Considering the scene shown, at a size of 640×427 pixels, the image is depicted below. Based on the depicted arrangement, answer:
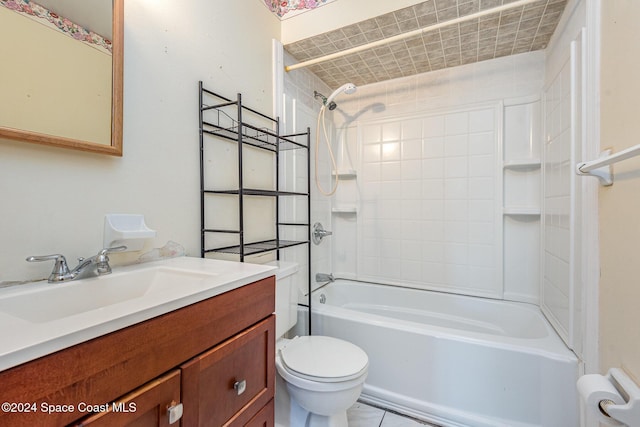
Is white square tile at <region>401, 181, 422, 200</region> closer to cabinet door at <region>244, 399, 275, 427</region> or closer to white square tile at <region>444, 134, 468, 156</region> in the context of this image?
white square tile at <region>444, 134, 468, 156</region>

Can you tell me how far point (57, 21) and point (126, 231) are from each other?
0.65m

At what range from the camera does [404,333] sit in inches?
57.5

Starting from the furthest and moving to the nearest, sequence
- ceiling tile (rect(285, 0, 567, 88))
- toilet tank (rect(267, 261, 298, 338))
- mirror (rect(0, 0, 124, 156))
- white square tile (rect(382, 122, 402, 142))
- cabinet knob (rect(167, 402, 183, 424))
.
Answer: white square tile (rect(382, 122, 402, 142))
ceiling tile (rect(285, 0, 567, 88))
toilet tank (rect(267, 261, 298, 338))
mirror (rect(0, 0, 124, 156))
cabinet knob (rect(167, 402, 183, 424))

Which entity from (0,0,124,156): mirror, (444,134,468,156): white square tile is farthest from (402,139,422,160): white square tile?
(0,0,124,156): mirror

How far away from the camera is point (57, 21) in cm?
81

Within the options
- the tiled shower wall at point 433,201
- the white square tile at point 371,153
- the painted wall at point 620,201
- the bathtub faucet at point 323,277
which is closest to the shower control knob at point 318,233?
the bathtub faucet at point 323,277

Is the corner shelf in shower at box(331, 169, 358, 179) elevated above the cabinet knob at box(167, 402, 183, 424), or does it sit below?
above

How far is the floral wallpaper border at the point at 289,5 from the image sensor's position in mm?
1660

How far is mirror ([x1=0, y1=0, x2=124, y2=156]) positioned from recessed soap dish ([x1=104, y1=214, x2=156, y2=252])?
0.22m

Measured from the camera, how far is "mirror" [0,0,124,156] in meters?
0.72

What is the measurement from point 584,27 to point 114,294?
2.01 meters

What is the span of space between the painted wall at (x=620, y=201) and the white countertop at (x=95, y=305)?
3.57ft

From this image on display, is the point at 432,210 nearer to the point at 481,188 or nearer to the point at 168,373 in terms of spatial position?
the point at 481,188

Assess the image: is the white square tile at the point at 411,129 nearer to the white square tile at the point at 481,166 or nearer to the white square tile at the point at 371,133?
the white square tile at the point at 371,133
